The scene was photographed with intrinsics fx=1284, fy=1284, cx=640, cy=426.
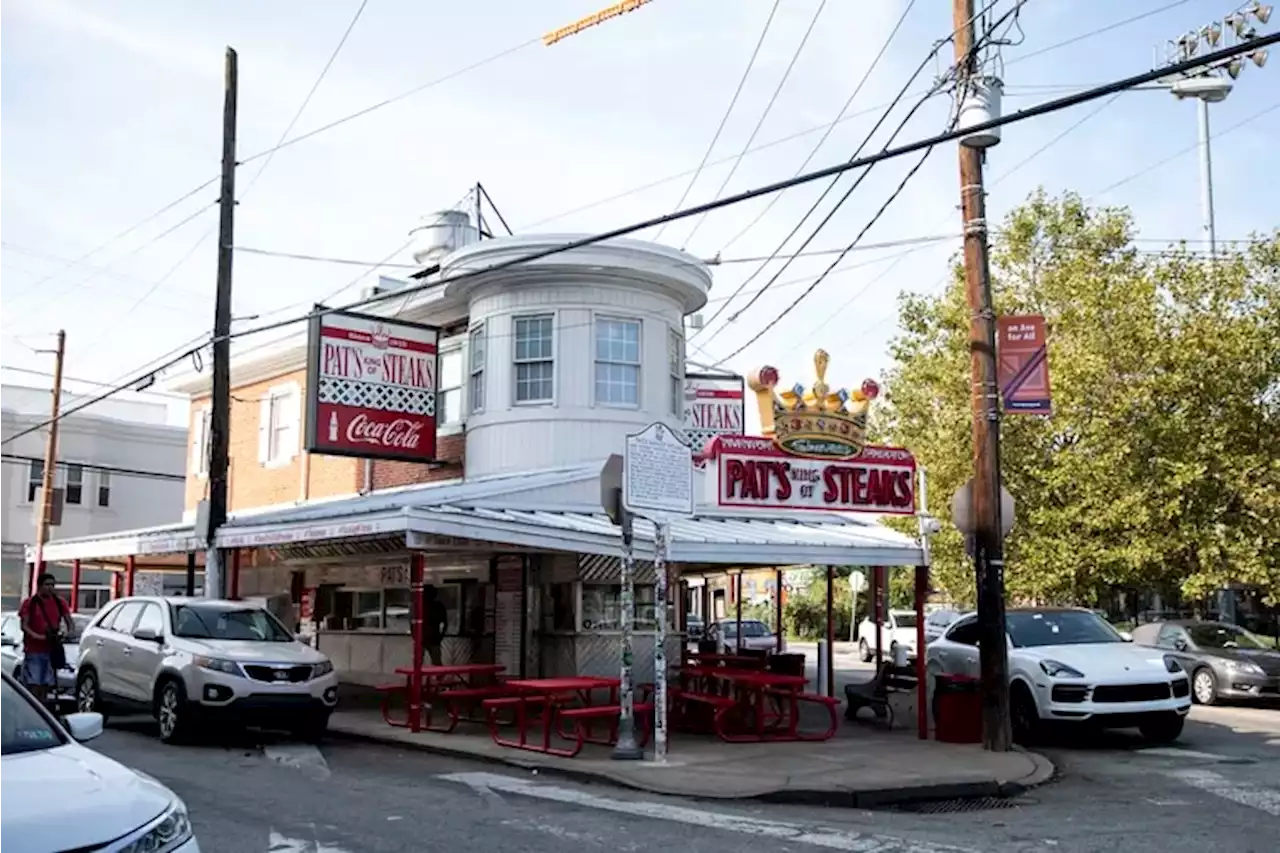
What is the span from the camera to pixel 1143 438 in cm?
2400

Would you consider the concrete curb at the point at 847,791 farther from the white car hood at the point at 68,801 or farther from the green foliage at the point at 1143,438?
the green foliage at the point at 1143,438

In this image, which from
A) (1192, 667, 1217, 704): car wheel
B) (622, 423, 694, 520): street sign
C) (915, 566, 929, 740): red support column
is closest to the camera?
(622, 423, 694, 520): street sign

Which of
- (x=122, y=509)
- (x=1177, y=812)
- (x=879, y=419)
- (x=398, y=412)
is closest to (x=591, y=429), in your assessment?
(x=398, y=412)

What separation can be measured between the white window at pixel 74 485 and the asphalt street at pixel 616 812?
31.7 meters

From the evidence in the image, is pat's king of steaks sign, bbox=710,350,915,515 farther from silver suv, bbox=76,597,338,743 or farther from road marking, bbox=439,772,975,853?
silver suv, bbox=76,597,338,743

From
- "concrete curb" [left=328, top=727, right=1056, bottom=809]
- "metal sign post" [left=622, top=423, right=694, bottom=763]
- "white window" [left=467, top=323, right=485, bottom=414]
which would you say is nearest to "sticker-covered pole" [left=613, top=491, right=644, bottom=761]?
"metal sign post" [left=622, top=423, right=694, bottom=763]

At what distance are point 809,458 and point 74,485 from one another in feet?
113

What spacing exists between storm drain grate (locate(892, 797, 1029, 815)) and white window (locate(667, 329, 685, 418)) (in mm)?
9892

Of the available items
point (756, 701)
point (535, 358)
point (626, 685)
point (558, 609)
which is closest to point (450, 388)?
point (535, 358)

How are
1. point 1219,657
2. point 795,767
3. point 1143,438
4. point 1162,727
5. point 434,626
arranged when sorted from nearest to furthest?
point 795,767 < point 1162,727 < point 434,626 < point 1219,657 < point 1143,438

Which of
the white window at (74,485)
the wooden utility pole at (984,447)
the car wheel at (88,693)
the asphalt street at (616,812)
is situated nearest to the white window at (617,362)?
the wooden utility pole at (984,447)

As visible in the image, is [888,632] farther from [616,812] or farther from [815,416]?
[616,812]

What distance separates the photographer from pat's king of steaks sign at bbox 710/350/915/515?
1481cm

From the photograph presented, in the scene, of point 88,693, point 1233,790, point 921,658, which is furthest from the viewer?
point 88,693
